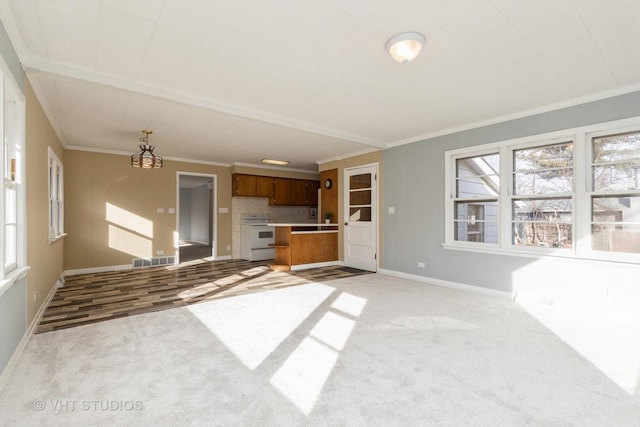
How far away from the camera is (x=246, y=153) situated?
255 inches

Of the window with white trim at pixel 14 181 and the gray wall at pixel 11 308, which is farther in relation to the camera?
the window with white trim at pixel 14 181

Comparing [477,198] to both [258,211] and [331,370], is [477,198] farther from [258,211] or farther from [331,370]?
[258,211]

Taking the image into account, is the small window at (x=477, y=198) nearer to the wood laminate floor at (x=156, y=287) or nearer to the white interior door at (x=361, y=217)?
the white interior door at (x=361, y=217)

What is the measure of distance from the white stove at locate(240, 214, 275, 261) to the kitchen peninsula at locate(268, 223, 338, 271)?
3.52 ft

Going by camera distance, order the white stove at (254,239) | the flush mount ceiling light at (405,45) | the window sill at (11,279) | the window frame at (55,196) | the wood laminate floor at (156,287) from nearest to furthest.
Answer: the window sill at (11,279)
the flush mount ceiling light at (405,45)
the wood laminate floor at (156,287)
the window frame at (55,196)
the white stove at (254,239)

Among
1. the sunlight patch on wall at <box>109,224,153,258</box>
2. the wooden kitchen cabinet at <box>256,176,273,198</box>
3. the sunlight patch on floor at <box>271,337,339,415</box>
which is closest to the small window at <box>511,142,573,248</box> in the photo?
the sunlight patch on floor at <box>271,337,339,415</box>

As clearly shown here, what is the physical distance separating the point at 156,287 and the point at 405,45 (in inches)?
179

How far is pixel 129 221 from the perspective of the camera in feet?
20.7

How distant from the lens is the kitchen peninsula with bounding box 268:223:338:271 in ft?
20.5

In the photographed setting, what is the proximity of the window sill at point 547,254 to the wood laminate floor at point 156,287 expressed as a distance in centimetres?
201

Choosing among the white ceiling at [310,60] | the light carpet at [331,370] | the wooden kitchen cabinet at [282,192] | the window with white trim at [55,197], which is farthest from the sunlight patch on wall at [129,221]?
the light carpet at [331,370]

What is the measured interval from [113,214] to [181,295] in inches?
125

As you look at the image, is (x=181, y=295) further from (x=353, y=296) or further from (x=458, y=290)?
(x=458, y=290)

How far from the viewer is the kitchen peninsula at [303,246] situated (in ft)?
20.5
